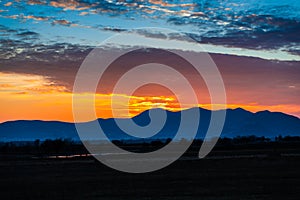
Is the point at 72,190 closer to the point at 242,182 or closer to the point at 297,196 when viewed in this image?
the point at 242,182

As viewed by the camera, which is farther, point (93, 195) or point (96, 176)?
point (96, 176)

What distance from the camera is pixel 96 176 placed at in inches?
1754

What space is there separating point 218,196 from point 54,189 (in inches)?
471

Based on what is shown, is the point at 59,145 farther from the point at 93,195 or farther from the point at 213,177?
the point at 93,195

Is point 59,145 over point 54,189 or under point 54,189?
under

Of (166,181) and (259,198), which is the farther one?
(166,181)

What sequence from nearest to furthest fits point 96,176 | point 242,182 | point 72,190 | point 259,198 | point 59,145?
point 259,198
point 72,190
point 242,182
point 96,176
point 59,145

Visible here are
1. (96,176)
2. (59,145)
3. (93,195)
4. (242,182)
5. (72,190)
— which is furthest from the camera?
(59,145)

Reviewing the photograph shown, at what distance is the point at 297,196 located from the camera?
27281mm

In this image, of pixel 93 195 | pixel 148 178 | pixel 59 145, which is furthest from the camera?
pixel 59 145

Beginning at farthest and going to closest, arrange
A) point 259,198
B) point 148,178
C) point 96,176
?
point 96,176, point 148,178, point 259,198

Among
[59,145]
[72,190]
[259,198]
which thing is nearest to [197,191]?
[259,198]

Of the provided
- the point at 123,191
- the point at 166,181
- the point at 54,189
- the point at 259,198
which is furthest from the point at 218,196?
the point at 54,189

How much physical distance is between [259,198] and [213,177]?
13442mm
